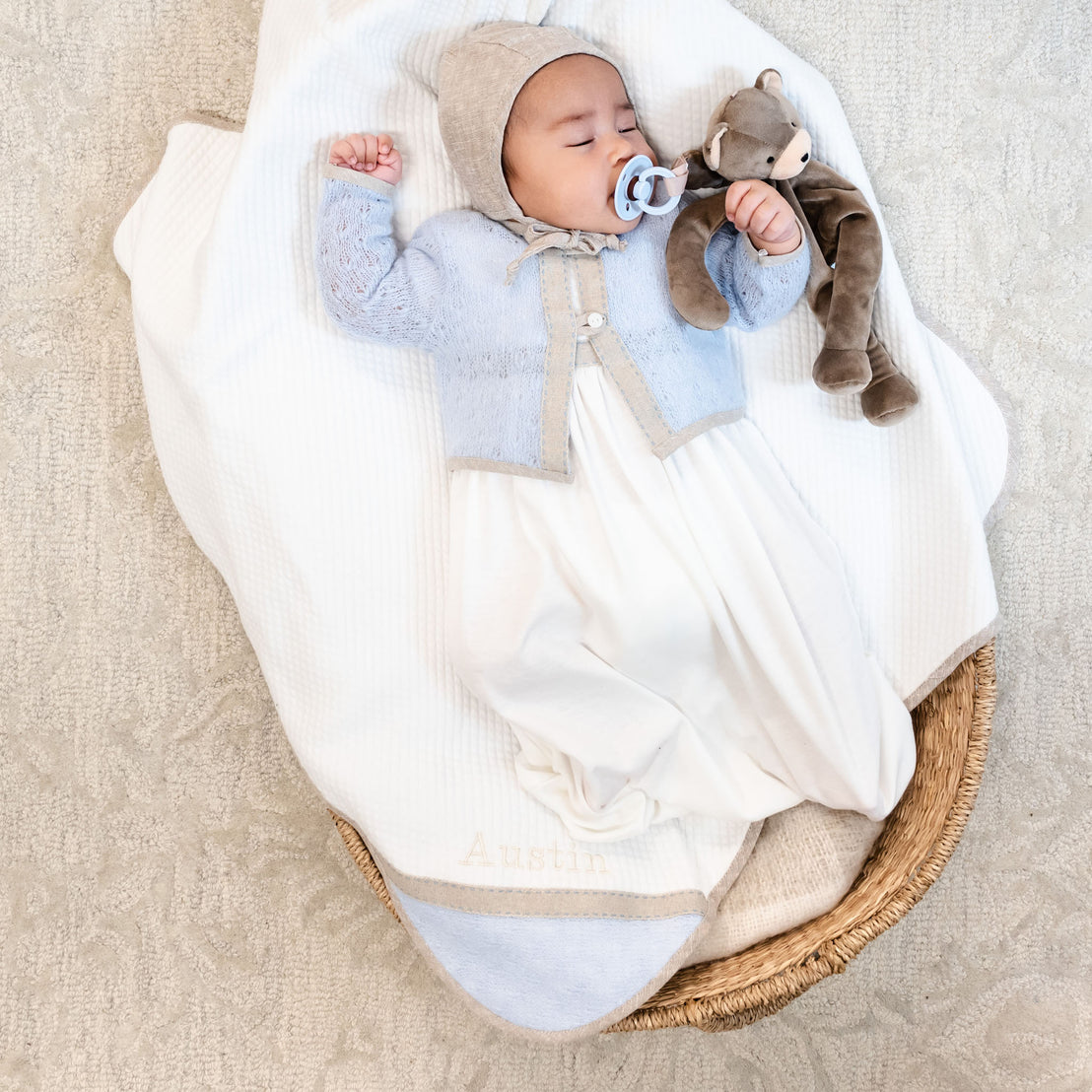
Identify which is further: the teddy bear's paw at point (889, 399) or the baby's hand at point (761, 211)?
the teddy bear's paw at point (889, 399)

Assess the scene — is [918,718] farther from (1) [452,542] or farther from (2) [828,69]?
(2) [828,69]

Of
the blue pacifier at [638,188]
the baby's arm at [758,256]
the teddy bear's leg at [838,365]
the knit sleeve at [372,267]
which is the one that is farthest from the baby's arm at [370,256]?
the teddy bear's leg at [838,365]

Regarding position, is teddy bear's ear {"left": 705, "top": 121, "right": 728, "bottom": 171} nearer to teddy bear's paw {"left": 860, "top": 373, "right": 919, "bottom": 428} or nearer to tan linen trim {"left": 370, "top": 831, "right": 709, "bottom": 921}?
teddy bear's paw {"left": 860, "top": 373, "right": 919, "bottom": 428}

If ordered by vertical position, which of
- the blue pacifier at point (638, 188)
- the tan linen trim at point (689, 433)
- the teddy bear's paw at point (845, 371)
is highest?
the blue pacifier at point (638, 188)

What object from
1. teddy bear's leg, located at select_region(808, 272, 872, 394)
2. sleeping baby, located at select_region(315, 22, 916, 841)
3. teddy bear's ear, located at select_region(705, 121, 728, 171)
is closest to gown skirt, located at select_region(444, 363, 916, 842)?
sleeping baby, located at select_region(315, 22, 916, 841)

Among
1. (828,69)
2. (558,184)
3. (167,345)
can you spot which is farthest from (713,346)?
(167,345)

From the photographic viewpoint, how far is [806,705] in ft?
3.48

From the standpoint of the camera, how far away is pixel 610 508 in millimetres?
1061

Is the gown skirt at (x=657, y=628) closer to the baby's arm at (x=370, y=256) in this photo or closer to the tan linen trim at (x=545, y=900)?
the tan linen trim at (x=545, y=900)

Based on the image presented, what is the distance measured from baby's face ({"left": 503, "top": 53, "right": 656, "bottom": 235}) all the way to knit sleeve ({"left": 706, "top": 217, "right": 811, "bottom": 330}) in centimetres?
15

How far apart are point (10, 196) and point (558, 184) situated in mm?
780

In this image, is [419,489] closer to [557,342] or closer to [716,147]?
[557,342]

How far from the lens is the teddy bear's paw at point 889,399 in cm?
105

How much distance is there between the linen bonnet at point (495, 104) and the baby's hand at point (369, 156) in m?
0.08
